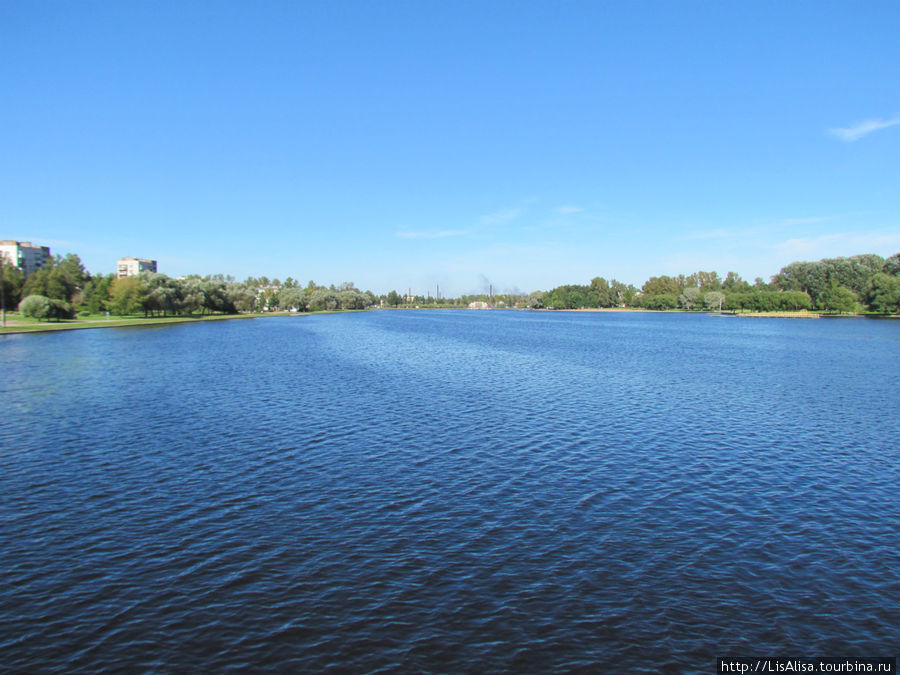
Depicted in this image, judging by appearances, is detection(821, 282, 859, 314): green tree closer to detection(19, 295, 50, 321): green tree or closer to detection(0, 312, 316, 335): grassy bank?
detection(0, 312, 316, 335): grassy bank

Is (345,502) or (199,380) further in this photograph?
(199,380)

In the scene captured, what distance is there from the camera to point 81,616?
11.5 meters

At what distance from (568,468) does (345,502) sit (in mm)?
9249

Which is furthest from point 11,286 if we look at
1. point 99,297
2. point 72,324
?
point 72,324

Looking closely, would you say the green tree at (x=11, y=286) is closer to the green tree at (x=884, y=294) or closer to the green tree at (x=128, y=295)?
the green tree at (x=128, y=295)

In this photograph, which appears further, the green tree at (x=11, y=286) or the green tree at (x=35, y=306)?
the green tree at (x=11, y=286)

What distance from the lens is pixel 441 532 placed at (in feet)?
51.6

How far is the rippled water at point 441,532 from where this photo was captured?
1089 centimetres

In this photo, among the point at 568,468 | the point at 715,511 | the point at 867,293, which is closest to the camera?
the point at 715,511

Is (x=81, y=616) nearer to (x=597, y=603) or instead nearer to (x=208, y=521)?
(x=208, y=521)

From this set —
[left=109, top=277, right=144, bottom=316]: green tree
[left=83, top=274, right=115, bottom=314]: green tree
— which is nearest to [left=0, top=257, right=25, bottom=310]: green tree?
[left=83, top=274, right=115, bottom=314]: green tree

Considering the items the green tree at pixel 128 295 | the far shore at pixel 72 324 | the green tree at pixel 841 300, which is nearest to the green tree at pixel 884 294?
the green tree at pixel 841 300

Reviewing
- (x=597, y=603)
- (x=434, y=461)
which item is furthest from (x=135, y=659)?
(x=434, y=461)

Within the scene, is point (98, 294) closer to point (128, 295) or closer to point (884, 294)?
point (128, 295)
